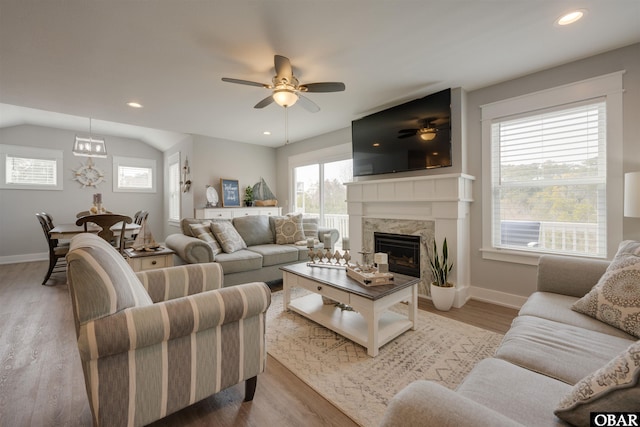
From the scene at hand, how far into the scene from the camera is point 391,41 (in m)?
2.17

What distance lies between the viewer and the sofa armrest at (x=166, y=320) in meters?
1.02

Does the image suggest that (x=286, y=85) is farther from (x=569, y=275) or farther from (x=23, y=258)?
(x=23, y=258)

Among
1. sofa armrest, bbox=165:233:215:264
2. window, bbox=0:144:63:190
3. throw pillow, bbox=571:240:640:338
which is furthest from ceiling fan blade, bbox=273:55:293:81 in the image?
window, bbox=0:144:63:190

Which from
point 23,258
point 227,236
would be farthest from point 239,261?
point 23,258

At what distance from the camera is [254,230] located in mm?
4020

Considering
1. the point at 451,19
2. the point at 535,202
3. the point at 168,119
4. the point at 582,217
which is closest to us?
the point at 451,19

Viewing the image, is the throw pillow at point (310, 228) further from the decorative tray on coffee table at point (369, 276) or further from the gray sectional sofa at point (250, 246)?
the decorative tray on coffee table at point (369, 276)

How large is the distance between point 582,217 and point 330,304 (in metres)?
2.50

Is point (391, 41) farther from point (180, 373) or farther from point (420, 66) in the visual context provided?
point (180, 373)

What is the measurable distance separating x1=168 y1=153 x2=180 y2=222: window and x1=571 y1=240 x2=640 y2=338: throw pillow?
6122 millimetres

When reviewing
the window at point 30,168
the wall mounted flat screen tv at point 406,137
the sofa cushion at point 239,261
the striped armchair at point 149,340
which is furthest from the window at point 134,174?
the striped armchair at point 149,340

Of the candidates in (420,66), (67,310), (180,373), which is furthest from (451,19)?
(67,310)

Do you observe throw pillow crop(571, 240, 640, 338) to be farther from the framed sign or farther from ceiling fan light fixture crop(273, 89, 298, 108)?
the framed sign

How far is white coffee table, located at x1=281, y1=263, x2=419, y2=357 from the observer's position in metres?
1.94
